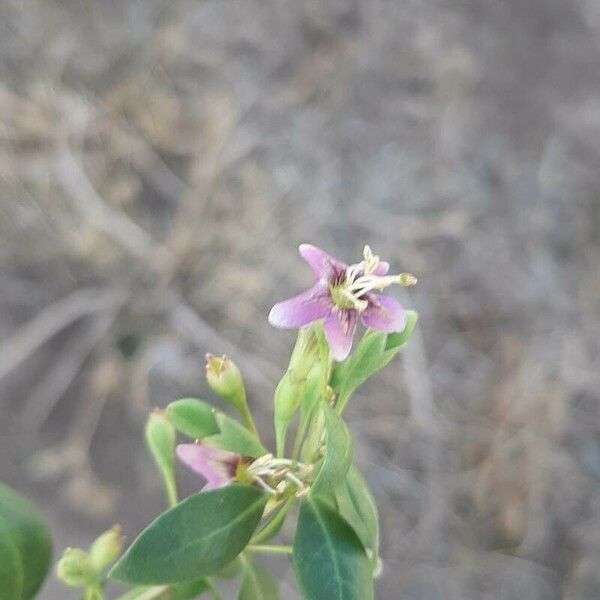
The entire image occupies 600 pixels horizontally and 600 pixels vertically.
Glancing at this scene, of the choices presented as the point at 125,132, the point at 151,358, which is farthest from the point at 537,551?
the point at 125,132

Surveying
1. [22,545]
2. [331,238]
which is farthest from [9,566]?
[331,238]

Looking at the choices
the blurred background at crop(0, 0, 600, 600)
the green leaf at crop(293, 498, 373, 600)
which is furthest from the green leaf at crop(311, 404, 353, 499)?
the blurred background at crop(0, 0, 600, 600)

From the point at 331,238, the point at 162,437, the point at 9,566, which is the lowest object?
the point at 9,566

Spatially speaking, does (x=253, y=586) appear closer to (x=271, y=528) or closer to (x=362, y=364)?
(x=271, y=528)

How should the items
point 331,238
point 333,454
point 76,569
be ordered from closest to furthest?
point 333,454 < point 76,569 < point 331,238

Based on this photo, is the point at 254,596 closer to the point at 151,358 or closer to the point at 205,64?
the point at 151,358

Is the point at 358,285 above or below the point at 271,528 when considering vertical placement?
above
